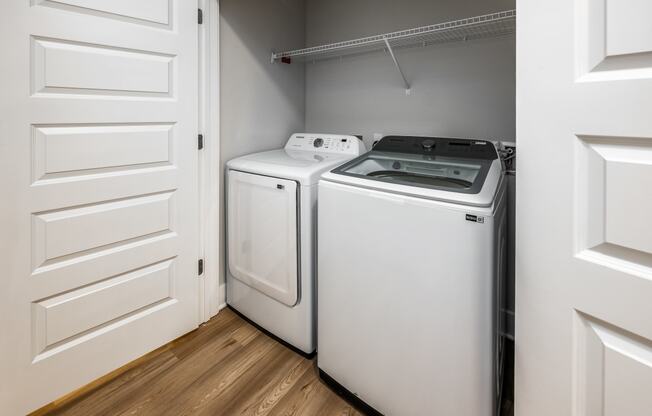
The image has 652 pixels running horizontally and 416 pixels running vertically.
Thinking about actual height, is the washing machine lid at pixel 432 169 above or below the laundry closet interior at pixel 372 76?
below

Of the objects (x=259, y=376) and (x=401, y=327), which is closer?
(x=401, y=327)

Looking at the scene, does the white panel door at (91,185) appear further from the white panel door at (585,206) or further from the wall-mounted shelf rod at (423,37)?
the white panel door at (585,206)

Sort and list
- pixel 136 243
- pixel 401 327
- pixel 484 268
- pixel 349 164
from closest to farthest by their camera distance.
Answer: pixel 484 268
pixel 401 327
pixel 349 164
pixel 136 243

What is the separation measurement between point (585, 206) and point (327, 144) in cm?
153

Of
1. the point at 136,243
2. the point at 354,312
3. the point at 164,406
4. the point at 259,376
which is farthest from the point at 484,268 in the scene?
the point at 136,243

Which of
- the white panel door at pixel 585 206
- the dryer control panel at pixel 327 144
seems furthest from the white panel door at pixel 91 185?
the white panel door at pixel 585 206

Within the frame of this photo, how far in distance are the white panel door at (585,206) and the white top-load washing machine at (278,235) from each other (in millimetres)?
995

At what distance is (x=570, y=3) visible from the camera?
729mm

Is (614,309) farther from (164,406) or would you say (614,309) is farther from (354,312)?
(164,406)

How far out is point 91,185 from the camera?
4.82 feet

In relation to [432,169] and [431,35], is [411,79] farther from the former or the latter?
[432,169]

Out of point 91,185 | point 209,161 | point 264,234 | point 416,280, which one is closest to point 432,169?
point 416,280

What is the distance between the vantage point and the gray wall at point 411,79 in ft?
5.70

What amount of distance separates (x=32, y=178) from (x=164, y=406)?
1.08 meters
